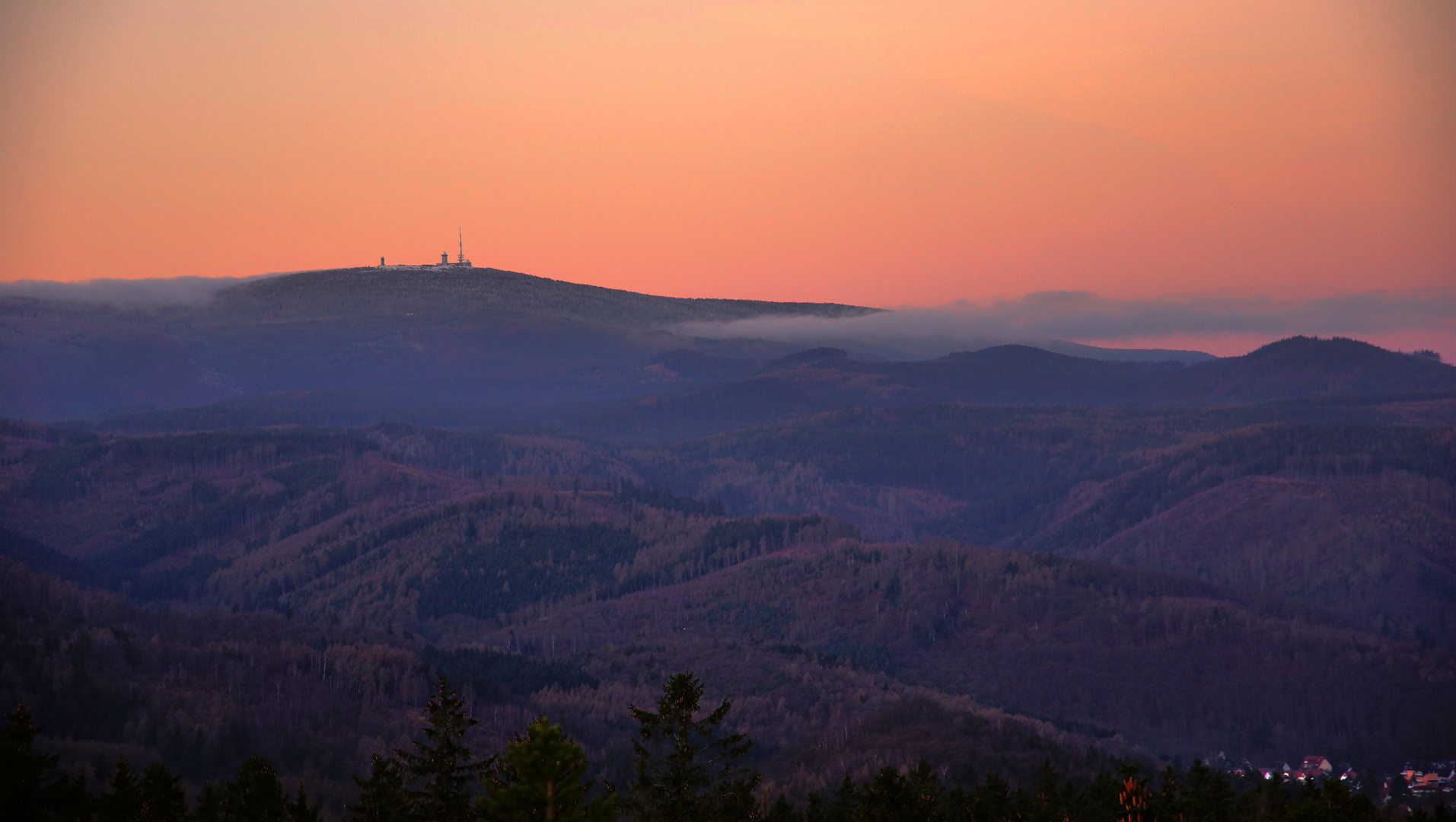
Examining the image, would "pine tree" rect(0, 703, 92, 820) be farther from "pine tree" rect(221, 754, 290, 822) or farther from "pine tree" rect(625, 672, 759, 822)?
"pine tree" rect(625, 672, 759, 822)

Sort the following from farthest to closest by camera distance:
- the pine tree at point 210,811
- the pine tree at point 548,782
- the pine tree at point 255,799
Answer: the pine tree at point 210,811 < the pine tree at point 255,799 < the pine tree at point 548,782

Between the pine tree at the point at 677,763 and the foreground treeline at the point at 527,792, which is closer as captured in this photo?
the foreground treeline at the point at 527,792

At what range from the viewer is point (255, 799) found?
7381 cm

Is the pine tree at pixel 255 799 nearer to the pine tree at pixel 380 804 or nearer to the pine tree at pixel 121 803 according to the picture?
the pine tree at pixel 121 803

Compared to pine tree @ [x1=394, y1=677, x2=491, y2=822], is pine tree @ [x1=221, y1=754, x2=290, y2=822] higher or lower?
pine tree @ [x1=394, y1=677, x2=491, y2=822]

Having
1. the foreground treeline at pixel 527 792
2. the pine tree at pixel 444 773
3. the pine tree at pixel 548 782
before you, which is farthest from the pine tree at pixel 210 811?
the pine tree at pixel 548 782

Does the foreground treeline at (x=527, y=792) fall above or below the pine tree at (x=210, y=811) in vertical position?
above

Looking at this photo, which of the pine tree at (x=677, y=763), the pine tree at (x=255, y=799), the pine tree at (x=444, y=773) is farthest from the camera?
the pine tree at (x=255, y=799)

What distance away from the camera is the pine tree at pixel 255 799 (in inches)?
2857

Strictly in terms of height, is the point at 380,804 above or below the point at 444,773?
below

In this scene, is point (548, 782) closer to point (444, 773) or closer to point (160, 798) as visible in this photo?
point (444, 773)

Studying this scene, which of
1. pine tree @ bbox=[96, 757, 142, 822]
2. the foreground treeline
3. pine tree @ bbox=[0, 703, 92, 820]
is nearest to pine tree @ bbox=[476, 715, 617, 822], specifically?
the foreground treeline

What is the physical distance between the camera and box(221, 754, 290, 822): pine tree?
72562 mm

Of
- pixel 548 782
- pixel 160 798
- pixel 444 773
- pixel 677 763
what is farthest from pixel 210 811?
pixel 548 782
